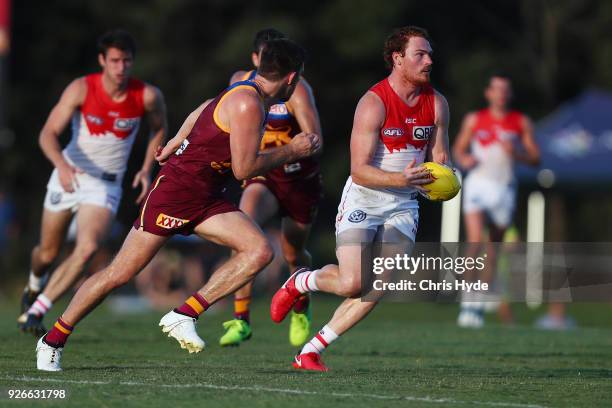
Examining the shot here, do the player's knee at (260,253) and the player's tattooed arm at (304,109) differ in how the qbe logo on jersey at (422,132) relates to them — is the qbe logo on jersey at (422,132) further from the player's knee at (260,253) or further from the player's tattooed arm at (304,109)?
the player's tattooed arm at (304,109)

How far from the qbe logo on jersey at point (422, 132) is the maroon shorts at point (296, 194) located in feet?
7.89

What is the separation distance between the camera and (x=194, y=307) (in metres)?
8.61

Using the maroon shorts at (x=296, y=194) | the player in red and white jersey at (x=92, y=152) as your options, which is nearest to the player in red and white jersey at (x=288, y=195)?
the maroon shorts at (x=296, y=194)

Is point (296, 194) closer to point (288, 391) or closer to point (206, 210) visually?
point (206, 210)

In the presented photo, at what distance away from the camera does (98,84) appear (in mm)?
11641

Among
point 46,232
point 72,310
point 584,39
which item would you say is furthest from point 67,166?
point 584,39

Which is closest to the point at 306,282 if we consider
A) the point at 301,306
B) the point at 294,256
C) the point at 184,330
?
the point at 184,330

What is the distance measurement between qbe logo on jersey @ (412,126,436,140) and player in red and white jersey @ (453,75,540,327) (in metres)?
6.08

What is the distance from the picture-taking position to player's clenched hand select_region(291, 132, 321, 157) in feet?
27.8

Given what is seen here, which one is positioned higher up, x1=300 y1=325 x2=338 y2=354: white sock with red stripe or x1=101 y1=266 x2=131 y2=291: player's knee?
x1=101 y1=266 x2=131 y2=291: player's knee

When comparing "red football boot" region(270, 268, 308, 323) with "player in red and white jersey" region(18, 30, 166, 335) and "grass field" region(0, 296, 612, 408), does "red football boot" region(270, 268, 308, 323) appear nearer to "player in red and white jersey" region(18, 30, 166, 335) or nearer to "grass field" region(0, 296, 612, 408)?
"grass field" region(0, 296, 612, 408)

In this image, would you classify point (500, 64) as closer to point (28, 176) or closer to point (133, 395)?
point (28, 176)

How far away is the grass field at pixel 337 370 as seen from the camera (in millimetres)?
7430

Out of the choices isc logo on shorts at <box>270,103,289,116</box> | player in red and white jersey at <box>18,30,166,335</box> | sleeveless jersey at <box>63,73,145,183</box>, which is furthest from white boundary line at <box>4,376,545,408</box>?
sleeveless jersey at <box>63,73,145,183</box>
